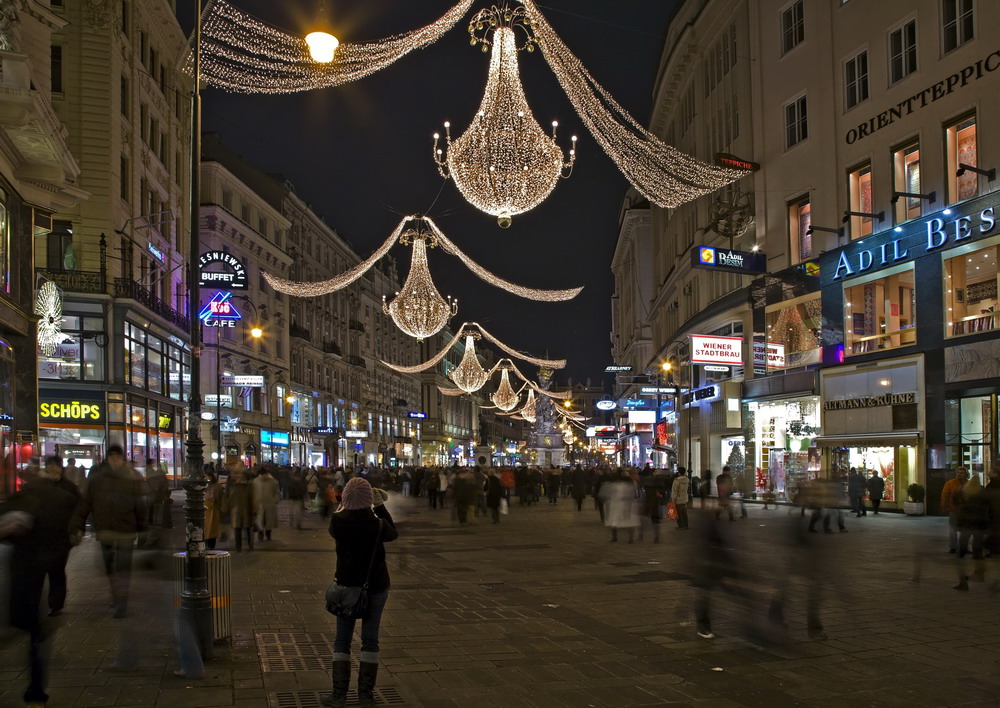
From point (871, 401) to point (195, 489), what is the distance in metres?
24.1

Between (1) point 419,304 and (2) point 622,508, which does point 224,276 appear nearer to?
(1) point 419,304

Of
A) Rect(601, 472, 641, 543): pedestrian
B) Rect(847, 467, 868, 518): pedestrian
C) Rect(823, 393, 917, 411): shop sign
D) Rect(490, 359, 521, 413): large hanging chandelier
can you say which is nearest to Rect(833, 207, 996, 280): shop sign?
Rect(823, 393, 917, 411): shop sign

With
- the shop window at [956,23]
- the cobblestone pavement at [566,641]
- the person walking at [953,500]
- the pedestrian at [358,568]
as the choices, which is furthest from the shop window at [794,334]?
the pedestrian at [358,568]

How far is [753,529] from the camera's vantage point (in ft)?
76.1

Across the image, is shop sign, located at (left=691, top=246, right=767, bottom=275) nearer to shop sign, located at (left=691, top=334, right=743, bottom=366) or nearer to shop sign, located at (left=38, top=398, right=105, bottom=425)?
shop sign, located at (left=691, top=334, right=743, bottom=366)

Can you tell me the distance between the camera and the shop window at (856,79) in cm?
2863

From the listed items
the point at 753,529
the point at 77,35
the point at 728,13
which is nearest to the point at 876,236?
the point at 753,529

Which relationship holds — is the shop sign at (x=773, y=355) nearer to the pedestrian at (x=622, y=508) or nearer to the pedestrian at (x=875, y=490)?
the pedestrian at (x=875, y=490)

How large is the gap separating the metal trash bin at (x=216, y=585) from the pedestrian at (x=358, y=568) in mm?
2099

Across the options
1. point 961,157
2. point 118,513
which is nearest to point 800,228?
point 961,157

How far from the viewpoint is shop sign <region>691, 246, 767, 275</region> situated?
31875 mm

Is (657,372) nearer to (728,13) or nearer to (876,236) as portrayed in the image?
(728,13)

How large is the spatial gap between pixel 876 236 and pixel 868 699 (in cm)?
2253

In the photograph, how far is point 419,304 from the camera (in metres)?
34.8
